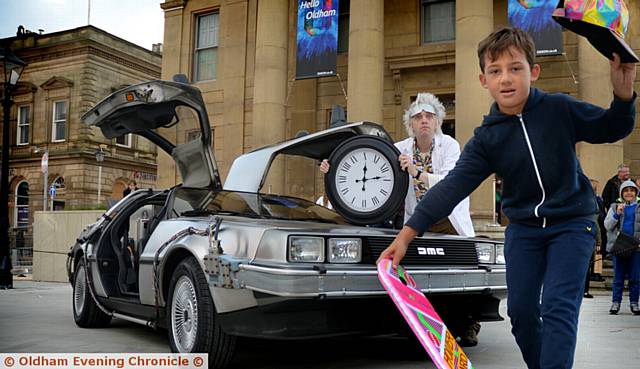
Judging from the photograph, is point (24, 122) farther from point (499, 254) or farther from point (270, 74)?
point (499, 254)

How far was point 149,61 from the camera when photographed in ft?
158

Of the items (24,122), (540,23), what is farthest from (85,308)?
(24,122)

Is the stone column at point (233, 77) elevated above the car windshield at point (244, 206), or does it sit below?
above

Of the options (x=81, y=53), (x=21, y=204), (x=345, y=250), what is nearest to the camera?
(x=345, y=250)

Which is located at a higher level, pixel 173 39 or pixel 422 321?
pixel 173 39

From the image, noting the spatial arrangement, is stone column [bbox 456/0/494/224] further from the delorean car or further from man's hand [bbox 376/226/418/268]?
man's hand [bbox 376/226/418/268]

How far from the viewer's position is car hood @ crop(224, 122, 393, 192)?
587 cm

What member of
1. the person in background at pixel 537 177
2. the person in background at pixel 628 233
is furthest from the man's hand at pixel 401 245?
the person in background at pixel 628 233

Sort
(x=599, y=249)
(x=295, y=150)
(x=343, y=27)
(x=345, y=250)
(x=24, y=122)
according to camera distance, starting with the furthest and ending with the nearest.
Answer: (x=24, y=122), (x=343, y=27), (x=599, y=249), (x=295, y=150), (x=345, y=250)

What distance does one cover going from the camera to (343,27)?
2106 centimetres

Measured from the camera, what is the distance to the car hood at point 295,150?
5.87 meters

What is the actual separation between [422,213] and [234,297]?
1.49 m

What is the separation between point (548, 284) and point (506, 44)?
111 cm

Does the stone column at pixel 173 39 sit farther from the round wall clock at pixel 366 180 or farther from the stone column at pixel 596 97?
the round wall clock at pixel 366 180
